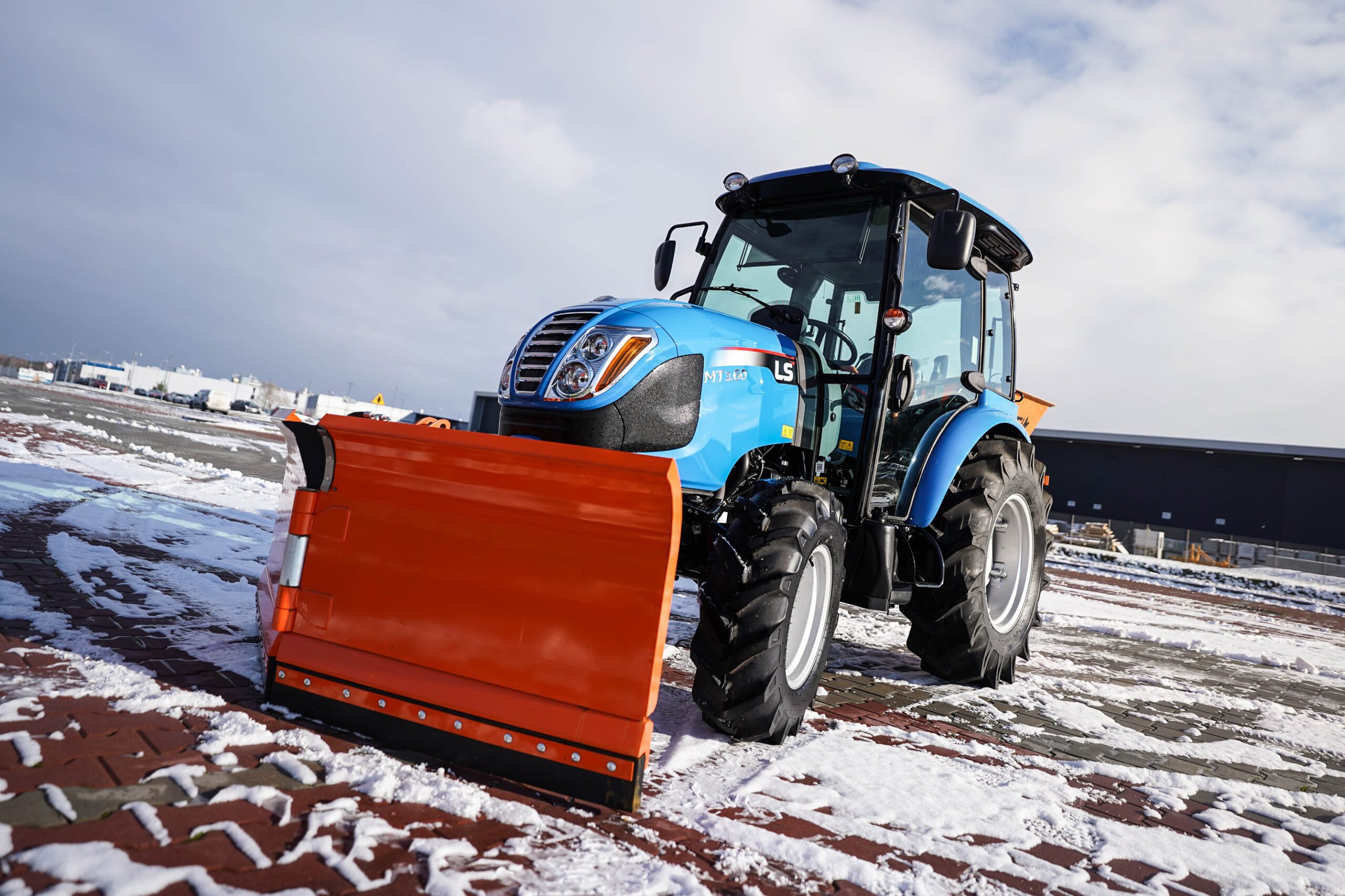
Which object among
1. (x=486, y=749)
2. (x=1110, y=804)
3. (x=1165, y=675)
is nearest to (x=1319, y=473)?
(x=1165, y=675)

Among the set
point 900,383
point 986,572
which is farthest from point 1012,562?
point 900,383

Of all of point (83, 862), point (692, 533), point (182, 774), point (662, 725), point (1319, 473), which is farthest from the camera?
point (1319, 473)

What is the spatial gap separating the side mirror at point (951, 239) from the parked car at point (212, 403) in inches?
2177

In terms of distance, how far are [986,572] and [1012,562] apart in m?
0.95

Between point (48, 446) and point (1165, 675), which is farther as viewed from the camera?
point (48, 446)

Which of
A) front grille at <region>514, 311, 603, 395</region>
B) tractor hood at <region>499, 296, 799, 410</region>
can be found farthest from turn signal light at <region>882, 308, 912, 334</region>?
front grille at <region>514, 311, 603, 395</region>

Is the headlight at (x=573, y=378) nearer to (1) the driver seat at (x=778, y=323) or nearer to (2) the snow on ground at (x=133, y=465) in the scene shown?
(1) the driver seat at (x=778, y=323)

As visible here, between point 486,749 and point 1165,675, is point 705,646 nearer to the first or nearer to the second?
point 486,749

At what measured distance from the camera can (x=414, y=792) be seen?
2.21 metres

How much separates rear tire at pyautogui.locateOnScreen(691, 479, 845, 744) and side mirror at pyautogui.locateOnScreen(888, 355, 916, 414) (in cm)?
117

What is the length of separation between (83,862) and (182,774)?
18.9 inches

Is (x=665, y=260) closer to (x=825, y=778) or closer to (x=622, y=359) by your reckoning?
(x=622, y=359)

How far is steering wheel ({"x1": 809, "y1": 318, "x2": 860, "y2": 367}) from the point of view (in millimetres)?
4082

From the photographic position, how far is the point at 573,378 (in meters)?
3.04
